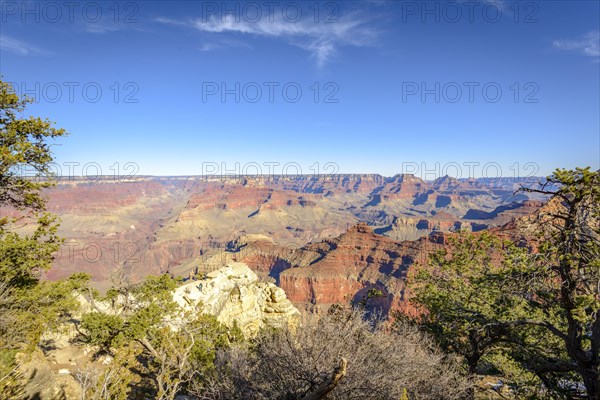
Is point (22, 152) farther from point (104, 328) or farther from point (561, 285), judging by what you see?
point (561, 285)

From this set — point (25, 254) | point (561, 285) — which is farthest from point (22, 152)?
point (561, 285)

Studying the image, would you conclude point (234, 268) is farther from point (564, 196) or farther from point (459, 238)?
point (564, 196)

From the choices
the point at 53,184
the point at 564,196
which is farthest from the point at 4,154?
the point at 564,196

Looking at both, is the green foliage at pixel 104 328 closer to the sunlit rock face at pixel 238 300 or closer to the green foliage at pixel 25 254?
the green foliage at pixel 25 254

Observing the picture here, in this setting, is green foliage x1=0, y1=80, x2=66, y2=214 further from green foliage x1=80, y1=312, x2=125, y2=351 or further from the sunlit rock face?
the sunlit rock face

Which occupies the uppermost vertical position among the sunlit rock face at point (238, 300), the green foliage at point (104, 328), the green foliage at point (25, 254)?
the green foliage at point (25, 254)

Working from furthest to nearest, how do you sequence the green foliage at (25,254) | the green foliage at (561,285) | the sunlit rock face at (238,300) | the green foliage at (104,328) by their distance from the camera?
1. the sunlit rock face at (238,300)
2. the green foliage at (104,328)
3. the green foliage at (25,254)
4. the green foliage at (561,285)

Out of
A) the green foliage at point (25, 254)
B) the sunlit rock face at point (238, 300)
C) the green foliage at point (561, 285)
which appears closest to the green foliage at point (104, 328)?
the green foliage at point (25, 254)

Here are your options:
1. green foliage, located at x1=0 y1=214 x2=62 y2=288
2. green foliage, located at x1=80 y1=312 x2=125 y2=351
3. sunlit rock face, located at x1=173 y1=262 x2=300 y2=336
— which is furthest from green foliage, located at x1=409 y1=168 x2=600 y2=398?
sunlit rock face, located at x1=173 y1=262 x2=300 y2=336

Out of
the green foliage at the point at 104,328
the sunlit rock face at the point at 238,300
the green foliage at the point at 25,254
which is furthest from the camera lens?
the sunlit rock face at the point at 238,300

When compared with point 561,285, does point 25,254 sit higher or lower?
lower
